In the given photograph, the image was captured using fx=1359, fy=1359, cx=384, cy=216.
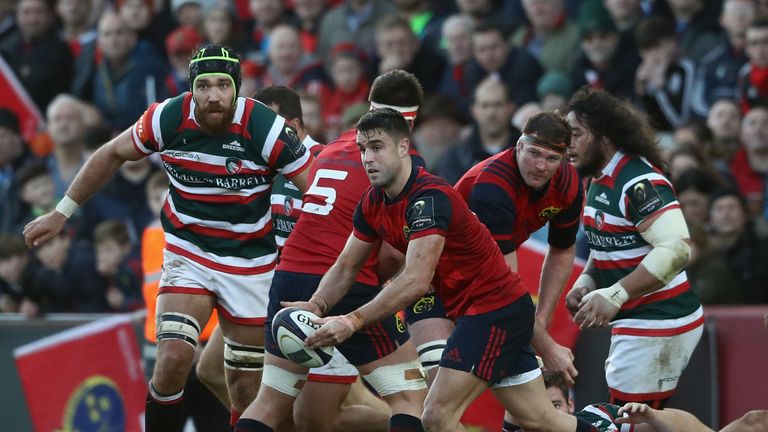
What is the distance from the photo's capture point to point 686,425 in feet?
25.8

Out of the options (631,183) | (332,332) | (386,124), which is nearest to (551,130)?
(631,183)

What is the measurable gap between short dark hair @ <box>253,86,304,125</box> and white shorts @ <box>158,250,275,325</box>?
3.80 ft

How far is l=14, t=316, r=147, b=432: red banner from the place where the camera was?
459 inches

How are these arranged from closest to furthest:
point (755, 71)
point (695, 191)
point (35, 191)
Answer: point (695, 191) → point (755, 71) → point (35, 191)

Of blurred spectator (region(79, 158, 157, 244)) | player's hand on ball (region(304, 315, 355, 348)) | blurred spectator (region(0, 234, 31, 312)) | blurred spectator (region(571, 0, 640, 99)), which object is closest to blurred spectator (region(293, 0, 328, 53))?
blurred spectator (region(79, 158, 157, 244))

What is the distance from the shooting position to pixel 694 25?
40.4 feet

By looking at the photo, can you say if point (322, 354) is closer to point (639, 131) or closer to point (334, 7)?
point (639, 131)

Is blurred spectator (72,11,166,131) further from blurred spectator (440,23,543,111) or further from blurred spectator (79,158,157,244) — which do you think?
blurred spectator (440,23,543,111)

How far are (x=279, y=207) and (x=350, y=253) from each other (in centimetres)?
159

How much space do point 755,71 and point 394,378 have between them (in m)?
5.30

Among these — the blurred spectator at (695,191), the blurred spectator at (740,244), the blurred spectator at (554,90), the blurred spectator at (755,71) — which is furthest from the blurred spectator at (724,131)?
the blurred spectator at (554,90)

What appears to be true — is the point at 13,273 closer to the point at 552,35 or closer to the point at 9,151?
the point at 9,151

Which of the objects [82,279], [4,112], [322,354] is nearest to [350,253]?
[322,354]

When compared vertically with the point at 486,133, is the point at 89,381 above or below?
below
